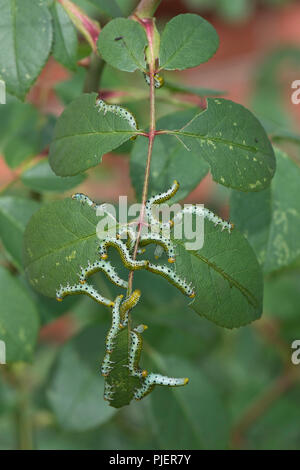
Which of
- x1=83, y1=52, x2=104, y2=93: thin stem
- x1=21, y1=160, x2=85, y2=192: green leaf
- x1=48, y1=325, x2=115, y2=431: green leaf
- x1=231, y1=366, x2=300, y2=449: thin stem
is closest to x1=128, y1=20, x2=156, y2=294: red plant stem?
x1=83, y1=52, x2=104, y2=93: thin stem

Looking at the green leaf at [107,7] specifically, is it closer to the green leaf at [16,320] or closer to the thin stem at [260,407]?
the green leaf at [16,320]

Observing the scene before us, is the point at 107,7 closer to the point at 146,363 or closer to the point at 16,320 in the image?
the point at 16,320

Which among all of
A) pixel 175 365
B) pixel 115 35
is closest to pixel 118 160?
pixel 175 365

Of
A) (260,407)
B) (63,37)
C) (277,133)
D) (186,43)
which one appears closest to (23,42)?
(63,37)

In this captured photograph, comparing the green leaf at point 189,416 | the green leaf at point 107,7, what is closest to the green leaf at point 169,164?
the green leaf at point 107,7

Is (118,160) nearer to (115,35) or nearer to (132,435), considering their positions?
(132,435)

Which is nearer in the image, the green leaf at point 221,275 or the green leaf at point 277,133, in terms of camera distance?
the green leaf at point 221,275
